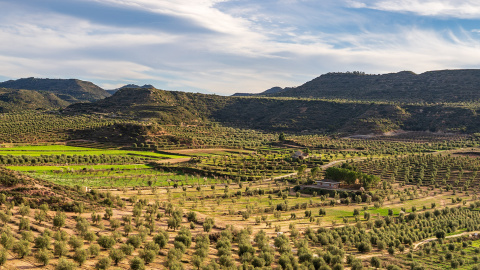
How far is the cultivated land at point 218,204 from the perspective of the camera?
31.0 meters

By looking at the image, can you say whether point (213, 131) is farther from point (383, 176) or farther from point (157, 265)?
point (157, 265)

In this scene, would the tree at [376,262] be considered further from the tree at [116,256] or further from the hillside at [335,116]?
the hillside at [335,116]

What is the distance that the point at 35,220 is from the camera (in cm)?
3403

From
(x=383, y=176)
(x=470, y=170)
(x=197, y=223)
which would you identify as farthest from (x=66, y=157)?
(x=470, y=170)

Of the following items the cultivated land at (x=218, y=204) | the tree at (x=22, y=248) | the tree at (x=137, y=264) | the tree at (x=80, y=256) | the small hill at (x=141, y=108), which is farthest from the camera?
the small hill at (x=141, y=108)

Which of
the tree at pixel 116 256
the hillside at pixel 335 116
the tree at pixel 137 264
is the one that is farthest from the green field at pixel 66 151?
the tree at pixel 137 264

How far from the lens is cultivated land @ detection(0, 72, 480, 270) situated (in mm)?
30969

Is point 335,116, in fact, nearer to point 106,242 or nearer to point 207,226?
point 207,226

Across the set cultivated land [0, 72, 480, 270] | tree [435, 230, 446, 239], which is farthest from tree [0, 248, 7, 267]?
tree [435, 230, 446, 239]

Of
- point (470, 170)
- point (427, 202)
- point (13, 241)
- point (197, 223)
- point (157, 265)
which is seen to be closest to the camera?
point (13, 241)

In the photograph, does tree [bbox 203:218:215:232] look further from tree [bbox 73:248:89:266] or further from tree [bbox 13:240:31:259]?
tree [bbox 13:240:31:259]

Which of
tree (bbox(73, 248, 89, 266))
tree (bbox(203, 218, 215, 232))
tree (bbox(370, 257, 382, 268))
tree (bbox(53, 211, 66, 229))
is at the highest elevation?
tree (bbox(53, 211, 66, 229))

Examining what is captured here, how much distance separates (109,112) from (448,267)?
512 ft

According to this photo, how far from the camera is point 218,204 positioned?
5566cm
